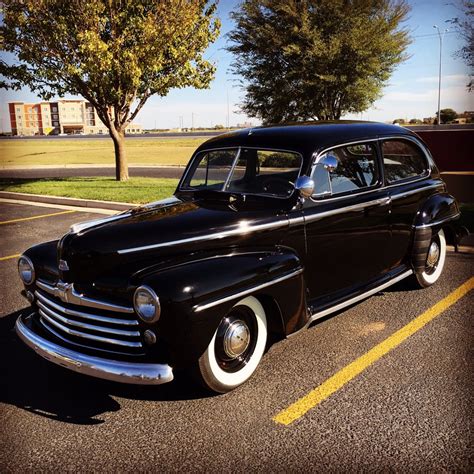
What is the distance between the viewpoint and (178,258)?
9.63ft

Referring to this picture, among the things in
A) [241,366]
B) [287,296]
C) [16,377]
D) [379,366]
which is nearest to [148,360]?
[241,366]

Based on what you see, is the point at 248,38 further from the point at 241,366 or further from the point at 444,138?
the point at 241,366

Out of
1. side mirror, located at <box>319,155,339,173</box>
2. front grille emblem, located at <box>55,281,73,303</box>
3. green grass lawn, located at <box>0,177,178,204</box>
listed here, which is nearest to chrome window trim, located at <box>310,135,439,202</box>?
side mirror, located at <box>319,155,339,173</box>

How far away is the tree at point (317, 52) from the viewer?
57.8 feet

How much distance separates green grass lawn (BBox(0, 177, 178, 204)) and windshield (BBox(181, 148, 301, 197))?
5.79 m

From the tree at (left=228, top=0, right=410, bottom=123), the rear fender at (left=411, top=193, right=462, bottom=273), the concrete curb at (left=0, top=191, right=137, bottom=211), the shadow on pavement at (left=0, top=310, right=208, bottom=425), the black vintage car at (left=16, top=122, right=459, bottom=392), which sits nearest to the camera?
the black vintage car at (left=16, top=122, right=459, bottom=392)

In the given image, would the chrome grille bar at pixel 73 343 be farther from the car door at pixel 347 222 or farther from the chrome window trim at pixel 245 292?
the car door at pixel 347 222

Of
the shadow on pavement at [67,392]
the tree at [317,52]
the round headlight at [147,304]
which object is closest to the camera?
the round headlight at [147,304]

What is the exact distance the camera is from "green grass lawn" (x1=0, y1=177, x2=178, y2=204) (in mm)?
10421

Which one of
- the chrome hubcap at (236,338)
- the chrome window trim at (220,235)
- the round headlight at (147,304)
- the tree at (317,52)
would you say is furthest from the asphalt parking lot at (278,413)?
the tree at (317,52)

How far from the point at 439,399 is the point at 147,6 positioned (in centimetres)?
1165

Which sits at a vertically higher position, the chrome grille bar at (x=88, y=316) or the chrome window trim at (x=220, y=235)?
the chrome window trim at (x=220, y=235)

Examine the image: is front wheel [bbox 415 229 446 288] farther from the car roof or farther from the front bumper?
the front bumper

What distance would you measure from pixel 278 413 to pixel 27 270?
1.94m
